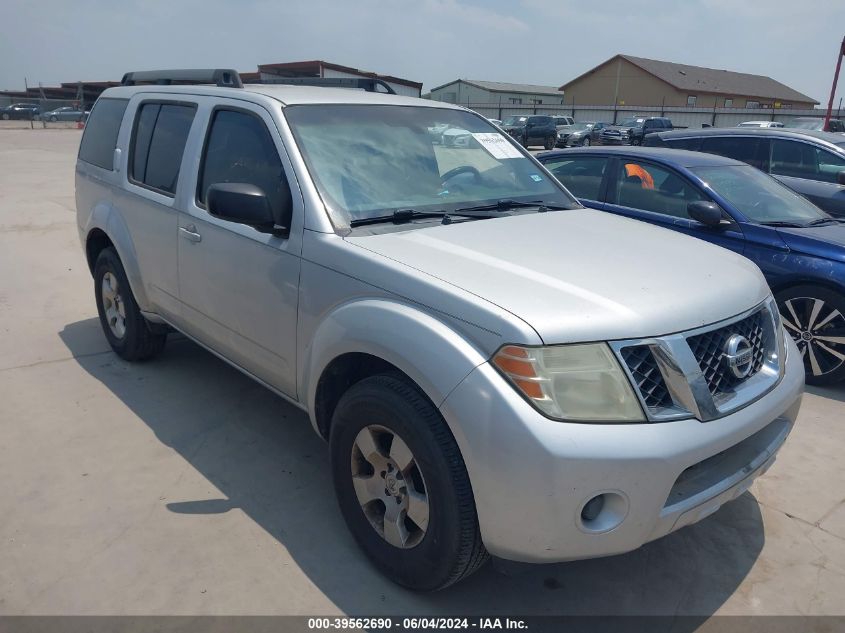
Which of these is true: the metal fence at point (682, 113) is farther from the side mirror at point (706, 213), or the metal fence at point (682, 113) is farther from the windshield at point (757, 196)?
the side mirror at point (706, 213)

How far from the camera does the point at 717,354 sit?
242 centimetres

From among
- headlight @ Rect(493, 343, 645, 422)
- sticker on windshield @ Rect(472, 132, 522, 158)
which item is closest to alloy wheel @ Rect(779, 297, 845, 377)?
sticker on windshield @ Rect(472, 132, 522, 158)

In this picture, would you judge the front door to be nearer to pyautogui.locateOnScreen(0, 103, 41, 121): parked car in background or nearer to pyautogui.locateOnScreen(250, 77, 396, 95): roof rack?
pyautogui.locateOnScreen(250, 77, 396, 95): roof rack

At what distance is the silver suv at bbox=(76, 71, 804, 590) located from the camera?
214 cm

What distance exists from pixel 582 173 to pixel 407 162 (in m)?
3.33

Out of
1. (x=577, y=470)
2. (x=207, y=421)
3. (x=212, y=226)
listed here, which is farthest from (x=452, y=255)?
(x=207, y=421)

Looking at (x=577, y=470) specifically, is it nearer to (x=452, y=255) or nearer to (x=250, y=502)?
(x=452, y=255)

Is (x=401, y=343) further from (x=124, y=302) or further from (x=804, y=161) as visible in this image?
(x=804, y=161)

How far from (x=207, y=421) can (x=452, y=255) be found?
2.15m

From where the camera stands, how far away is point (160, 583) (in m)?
2.68

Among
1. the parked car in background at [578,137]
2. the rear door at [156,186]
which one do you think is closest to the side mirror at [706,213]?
the rear door at [156,186]

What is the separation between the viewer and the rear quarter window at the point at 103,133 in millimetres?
4645

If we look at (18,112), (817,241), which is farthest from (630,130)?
(18,112)

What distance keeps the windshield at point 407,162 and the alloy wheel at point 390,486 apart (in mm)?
948
